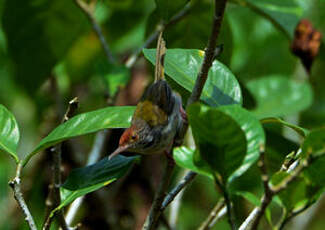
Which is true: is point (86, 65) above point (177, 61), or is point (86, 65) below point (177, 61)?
below

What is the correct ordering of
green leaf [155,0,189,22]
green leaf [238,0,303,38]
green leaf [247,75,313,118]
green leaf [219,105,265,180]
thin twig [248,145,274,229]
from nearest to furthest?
thin twig [248,145,274,229] < green leaf [219,105,265,180] < green leaf [155,0,189,22] < green leaf [238,0,303,38] < green leaf [247,75,313,118]

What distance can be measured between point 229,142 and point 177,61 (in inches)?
18.7

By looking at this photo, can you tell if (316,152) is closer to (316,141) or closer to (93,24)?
(316,141)

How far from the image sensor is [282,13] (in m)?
2.56

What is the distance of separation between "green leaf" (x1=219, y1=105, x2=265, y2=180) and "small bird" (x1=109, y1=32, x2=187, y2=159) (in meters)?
0.64

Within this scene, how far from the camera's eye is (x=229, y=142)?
3.85 ft

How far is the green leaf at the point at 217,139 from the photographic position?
45.4 inches

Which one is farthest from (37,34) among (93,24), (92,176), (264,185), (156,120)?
(264,185)

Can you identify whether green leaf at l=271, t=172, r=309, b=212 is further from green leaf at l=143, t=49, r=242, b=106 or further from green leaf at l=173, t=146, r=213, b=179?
green leaf at l=143, t=49, r=242, b=106

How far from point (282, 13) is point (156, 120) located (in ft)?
2.86

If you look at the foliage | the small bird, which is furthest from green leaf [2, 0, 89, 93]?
the small bird

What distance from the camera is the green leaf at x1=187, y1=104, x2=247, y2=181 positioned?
1.15 metres

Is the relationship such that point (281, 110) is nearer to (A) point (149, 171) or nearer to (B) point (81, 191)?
(A) point (149, 171)

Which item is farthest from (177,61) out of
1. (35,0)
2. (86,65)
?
(86,65)
